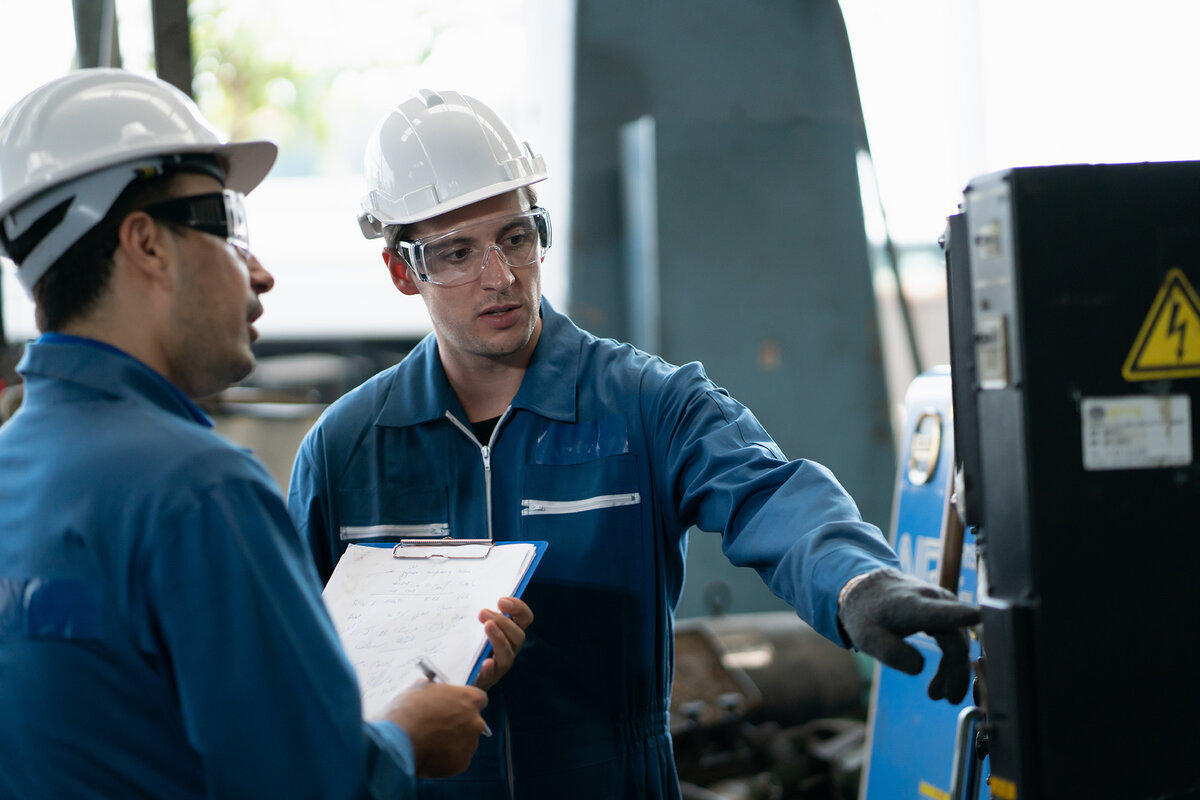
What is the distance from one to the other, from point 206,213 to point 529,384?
28.8 inches

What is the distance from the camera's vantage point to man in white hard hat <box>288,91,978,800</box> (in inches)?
67.1

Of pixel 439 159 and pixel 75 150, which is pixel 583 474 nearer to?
pixel 439 159

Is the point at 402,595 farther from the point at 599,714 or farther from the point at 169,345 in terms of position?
the point at 169,345

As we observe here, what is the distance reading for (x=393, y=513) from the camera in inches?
71.6

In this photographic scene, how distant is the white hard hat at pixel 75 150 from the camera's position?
114 cm

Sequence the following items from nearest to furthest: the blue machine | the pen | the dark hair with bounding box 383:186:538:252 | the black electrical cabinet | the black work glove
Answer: the black electrical cabinet → the black work glove → the pen → the dark hair with bounding box 383:186:538:252 → the blue machine

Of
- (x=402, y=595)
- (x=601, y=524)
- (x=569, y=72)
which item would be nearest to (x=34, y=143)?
(x=402, y=595)

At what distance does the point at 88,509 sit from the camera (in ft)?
3.23

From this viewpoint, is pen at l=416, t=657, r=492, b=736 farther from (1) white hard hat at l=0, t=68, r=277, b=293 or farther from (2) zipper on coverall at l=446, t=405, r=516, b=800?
(1) white hard hat at l=0, t=68, r=277, b=293

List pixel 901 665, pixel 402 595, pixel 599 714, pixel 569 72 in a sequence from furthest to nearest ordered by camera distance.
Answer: pixel 569 72, pixel 599 714, pixel 402 595, pixel 901 665

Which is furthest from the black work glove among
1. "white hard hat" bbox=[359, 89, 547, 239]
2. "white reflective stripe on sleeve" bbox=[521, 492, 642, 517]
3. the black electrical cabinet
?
"white hard hat" bbox=[359, 89, 547, 239]

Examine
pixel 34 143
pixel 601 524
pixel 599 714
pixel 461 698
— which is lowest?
pixel 599 714

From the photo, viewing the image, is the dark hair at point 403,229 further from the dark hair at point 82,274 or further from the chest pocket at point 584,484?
the dark hair at point 82,274

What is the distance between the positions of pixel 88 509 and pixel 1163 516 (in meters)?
1.01
